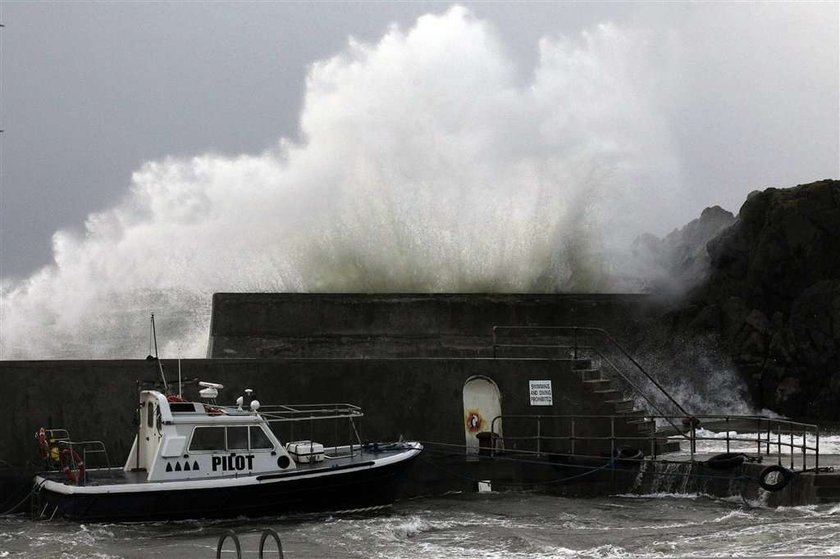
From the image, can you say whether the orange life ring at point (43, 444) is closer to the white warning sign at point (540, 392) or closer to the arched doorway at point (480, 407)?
the arched doorway at point (480, 407)

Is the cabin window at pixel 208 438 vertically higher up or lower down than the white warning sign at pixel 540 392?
lower down

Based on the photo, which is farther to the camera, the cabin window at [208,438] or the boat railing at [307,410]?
the boat railing at [307,410]

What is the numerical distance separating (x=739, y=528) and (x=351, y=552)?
5638 millimetres

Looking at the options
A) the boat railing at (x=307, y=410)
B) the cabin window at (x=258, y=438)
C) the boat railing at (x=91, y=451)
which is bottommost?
the boat railing at (x=91, y=451)

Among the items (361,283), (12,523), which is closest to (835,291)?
(361,283)

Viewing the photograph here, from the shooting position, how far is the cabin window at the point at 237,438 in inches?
660

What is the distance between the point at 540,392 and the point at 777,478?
4696 mm

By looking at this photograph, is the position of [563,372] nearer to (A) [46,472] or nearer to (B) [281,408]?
(B) [281,408]

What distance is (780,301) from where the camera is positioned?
32094 mm

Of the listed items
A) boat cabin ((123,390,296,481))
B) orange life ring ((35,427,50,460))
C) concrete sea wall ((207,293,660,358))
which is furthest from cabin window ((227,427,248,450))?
concrete sea wall ((207,293,660,358))

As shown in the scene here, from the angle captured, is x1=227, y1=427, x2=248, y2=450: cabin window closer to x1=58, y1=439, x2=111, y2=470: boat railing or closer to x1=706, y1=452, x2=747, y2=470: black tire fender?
x1=58, y1=439, x2=111, y2=470: boat railing

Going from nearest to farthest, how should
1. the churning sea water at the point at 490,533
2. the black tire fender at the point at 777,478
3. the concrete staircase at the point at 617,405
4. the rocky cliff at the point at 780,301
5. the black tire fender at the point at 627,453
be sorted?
1. the churning sea water at the point at 490,533
2. the black tire fender at the point at 777,478
3. the black tire fender at the point at 627,453
4. the concrete staircase at the point at 617,405
5. the rocky cliff at the point at 780,301

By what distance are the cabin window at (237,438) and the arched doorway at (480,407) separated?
4.87 meters

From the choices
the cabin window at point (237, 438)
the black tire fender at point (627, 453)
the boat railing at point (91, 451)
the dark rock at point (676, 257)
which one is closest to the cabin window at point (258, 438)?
the cabin window at point (237, 438)
